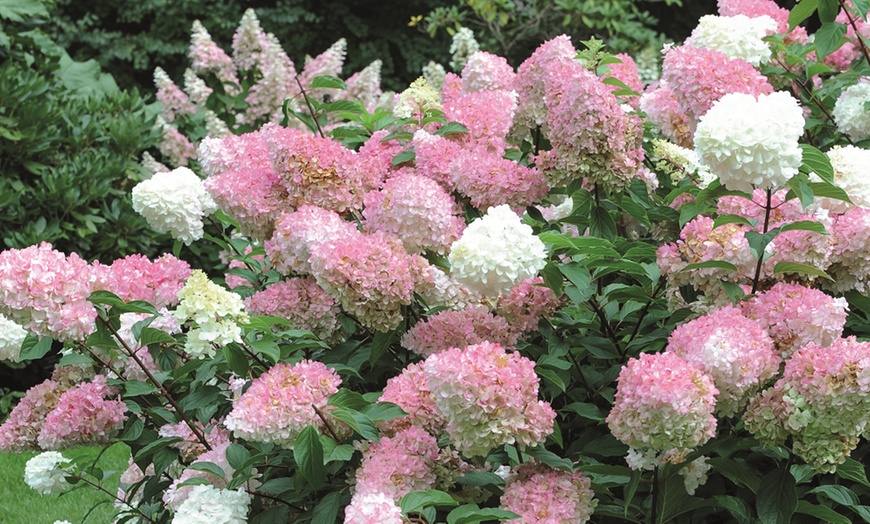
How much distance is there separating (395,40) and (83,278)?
8.93 metres

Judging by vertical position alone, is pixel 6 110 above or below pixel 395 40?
above

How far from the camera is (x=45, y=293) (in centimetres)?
192

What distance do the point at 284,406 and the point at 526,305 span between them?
624 millimetres

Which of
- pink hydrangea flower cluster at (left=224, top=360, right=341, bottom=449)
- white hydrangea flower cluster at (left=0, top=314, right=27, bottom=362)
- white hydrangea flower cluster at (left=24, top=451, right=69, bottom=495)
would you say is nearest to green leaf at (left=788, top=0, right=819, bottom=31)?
pink hydrangea flower cluster at (left=224, top=360, right=341, bottom=449)

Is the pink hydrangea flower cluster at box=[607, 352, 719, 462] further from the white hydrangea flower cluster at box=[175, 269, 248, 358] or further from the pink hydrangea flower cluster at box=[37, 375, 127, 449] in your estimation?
the pink hydrangea flower cluster at box=[37, 375, 127, 449]

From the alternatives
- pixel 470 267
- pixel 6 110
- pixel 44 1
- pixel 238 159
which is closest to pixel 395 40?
pixel 44 1

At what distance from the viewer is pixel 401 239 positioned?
2053 millimetres

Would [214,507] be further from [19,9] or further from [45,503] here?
[19,9]

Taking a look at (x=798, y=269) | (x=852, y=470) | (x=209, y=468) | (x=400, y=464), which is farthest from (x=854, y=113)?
(x=209, y=468)

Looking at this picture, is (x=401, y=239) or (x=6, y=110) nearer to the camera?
(x=401, y=239)

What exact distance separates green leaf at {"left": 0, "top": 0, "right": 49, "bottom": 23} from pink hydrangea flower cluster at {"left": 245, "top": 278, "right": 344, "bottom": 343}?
486 centimetres

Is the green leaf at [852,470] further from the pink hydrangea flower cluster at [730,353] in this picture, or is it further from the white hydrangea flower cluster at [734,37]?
the white hydrangea flower cluster at [734,37]

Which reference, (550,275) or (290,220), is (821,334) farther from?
(290,220)

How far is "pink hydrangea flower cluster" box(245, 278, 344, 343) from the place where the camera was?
217 cm
